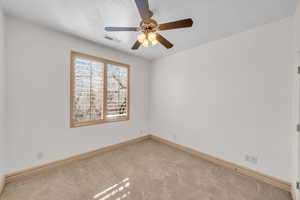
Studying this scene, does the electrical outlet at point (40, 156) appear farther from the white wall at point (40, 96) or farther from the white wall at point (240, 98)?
the white wall at point (240, 98)

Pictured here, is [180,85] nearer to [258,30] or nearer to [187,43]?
[187,43]

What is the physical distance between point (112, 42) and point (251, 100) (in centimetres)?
300

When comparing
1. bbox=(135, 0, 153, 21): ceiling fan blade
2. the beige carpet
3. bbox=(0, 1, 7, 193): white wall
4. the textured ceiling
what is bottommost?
the beige carpet

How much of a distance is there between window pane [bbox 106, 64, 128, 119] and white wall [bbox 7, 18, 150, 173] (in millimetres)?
595

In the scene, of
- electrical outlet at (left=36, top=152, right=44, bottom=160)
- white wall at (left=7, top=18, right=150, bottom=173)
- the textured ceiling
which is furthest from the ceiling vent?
Result: electrical outlet at (left=36, top=152, right=44, bottom=160)

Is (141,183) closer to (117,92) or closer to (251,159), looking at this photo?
(251,159)

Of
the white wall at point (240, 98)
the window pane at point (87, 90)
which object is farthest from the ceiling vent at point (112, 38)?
the white wall at point (240, 98)

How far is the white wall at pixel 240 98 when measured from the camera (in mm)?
1786

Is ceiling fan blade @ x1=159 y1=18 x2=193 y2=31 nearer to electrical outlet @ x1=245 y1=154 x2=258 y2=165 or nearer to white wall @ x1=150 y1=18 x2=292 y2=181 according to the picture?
white wall @ x1=150 y1=18 x2=292 y2=181

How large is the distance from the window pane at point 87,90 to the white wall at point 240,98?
77.4 inches

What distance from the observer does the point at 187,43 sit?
2641 mm

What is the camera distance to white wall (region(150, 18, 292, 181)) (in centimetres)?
179

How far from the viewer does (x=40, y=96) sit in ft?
6.82

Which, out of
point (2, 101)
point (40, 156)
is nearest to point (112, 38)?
point (2, 101)
